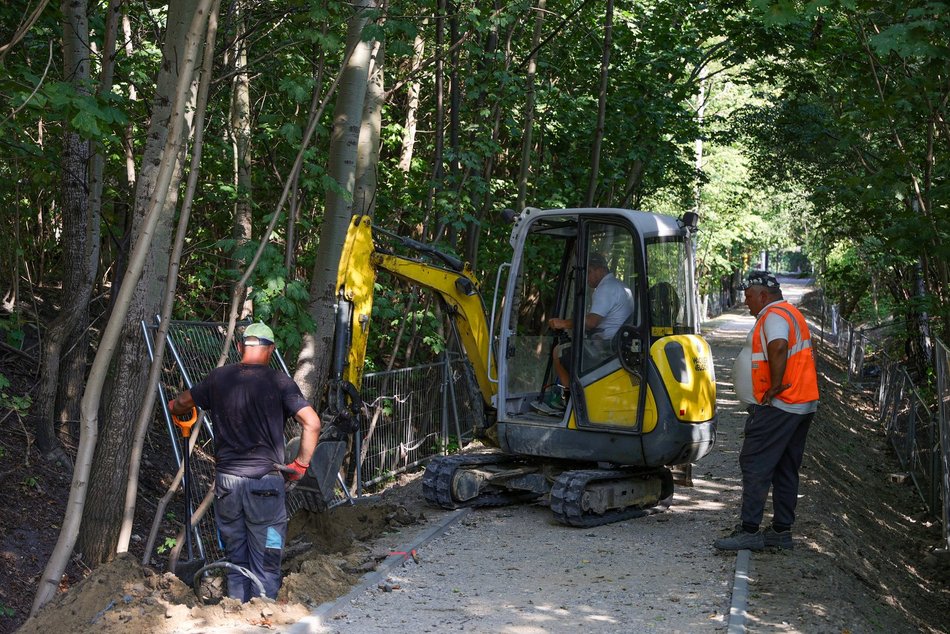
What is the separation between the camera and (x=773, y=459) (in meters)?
7.89

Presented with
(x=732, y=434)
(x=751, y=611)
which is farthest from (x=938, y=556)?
(x=751, y=611)

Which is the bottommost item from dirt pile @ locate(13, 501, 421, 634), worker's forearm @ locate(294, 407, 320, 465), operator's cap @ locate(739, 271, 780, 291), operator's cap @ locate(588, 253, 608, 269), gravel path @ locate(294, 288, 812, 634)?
gravel path @ locate(294, 288, 812, 634)

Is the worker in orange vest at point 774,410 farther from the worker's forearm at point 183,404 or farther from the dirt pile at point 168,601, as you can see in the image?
the worker's forearm at point 183,404

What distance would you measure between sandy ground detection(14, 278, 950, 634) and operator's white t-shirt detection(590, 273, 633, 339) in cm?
194

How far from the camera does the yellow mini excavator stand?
9.12m

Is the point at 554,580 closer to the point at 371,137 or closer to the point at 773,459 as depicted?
the point at 773,459

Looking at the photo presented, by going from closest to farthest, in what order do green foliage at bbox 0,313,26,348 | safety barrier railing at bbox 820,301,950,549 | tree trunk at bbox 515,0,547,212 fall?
1. green foliage at bbox 0,313,26,348
2. safety barrier railing at bbox 820,301,950,549
3. tree trunk at bbox 515,0,547,212

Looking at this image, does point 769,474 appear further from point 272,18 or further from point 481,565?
point 272,18

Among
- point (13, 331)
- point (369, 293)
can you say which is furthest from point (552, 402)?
point (13, 331)

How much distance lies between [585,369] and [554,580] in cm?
271

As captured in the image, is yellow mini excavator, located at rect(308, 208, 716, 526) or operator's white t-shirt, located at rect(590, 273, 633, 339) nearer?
yellow mini excavator, located at rect(308, 208, 716, 526)

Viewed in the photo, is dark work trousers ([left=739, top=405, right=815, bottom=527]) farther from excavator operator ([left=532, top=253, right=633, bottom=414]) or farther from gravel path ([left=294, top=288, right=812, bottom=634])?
excavator operator ([left=532, top=253, right=633, bottom=414])

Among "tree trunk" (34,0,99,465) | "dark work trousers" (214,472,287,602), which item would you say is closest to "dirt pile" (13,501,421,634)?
"dark work trousers" (214,472,287,602)

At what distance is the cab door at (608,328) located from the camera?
9398 millimetres
